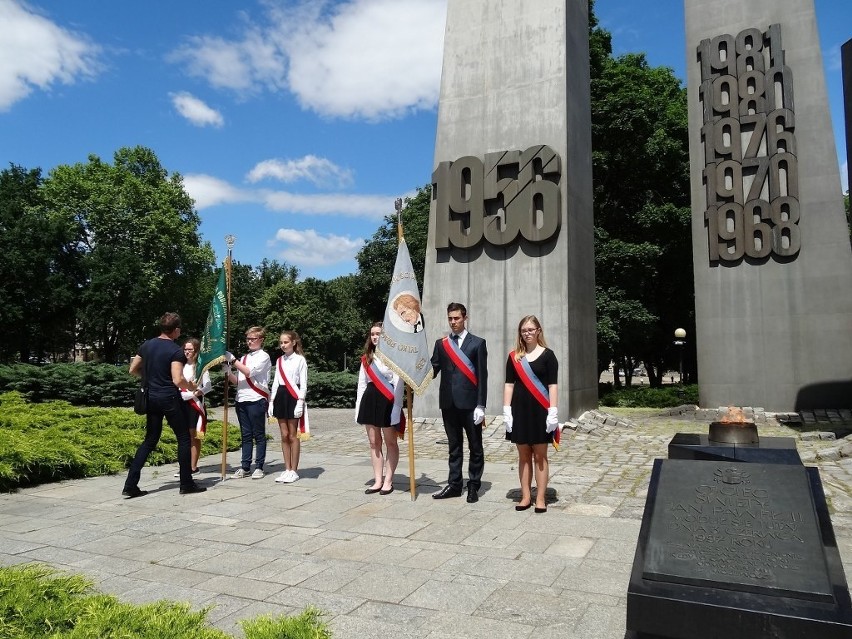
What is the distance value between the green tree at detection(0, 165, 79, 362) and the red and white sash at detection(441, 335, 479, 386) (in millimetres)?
34255

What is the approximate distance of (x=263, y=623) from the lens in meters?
3.36

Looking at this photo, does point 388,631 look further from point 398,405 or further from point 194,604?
point 398,405

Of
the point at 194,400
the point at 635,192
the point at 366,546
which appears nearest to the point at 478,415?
the point at 366,546

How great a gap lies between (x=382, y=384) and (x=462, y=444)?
1120 mm

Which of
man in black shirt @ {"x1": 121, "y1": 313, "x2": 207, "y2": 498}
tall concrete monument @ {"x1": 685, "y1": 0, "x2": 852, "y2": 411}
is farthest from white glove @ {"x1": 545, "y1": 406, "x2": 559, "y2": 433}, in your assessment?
tall concrete monument @ {"x1": 685, "y1": 0, "x2": 852, "y2": 411}

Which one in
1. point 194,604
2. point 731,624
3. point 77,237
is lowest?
point 194,604

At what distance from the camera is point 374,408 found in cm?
740

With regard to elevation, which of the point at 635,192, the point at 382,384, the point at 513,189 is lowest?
the point at 382,384

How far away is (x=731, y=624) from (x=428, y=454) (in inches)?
327

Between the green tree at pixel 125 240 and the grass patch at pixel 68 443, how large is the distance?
25.3m

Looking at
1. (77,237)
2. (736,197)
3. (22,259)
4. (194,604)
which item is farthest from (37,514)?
(77,237)

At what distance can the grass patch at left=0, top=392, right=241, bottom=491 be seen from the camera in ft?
26.0

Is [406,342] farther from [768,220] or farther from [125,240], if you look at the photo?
[125,240]

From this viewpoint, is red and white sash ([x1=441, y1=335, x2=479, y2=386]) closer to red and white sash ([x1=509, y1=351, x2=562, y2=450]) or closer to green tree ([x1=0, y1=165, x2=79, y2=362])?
red and white sash ([x1=509, y1=351, x2=562, y2=450])
